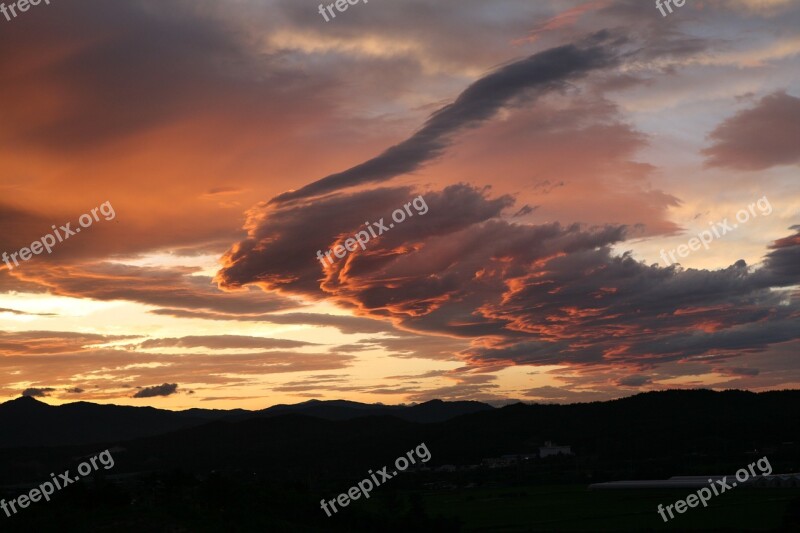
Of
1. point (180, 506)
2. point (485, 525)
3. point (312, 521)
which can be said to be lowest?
point (485, 525)

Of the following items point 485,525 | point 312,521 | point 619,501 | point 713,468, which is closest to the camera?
point 312,521

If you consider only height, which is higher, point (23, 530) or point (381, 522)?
point (23, 530)

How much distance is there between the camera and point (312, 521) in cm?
9950

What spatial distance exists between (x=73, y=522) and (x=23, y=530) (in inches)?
160

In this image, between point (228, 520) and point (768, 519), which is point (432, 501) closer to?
point (768, 519)

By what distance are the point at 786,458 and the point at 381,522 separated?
132 m

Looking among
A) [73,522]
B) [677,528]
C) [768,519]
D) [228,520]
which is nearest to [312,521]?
[228,520]

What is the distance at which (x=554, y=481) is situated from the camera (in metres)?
190

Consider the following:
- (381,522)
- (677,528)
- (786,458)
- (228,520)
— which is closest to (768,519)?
(677,528)

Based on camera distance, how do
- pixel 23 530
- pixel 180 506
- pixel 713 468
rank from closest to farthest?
pixel 23 530 → pixel 180 506 → pixel 713 468

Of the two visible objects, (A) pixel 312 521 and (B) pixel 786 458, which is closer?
(A) pixel 312 521
